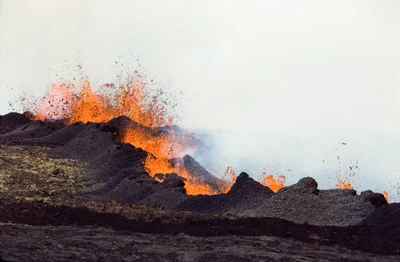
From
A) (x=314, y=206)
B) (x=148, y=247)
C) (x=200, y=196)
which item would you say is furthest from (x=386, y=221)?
(x=148, y=247)

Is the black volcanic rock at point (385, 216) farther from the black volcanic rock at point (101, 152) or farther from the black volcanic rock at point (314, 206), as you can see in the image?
the black volcanic rock at point (101, 152)

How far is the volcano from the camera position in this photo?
14.4 meters

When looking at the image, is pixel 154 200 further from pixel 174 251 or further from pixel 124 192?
pixel 174 251

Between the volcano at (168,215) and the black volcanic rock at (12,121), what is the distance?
49.0ft

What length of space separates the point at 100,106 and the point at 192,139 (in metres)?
6.19

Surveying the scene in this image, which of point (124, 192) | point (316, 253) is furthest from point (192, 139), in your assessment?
point (316, 253)

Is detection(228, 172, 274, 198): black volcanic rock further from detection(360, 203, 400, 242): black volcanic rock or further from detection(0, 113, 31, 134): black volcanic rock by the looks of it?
detection(0, 113, 31, 134): black volcanic rock

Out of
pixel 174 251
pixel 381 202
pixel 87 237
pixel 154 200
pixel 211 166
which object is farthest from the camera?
pixel 211 166

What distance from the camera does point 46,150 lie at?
34.6m

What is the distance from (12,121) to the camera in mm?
48375

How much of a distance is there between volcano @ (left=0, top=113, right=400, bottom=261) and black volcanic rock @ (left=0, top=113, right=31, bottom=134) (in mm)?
14936

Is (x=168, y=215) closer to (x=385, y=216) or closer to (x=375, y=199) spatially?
(x=385, y=216)

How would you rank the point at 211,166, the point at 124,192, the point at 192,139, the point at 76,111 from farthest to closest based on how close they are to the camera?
the point at 76,111 < the point at 192,139 < the point at 211,166 < the point at 124,192

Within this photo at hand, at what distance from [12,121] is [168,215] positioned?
31.9m
